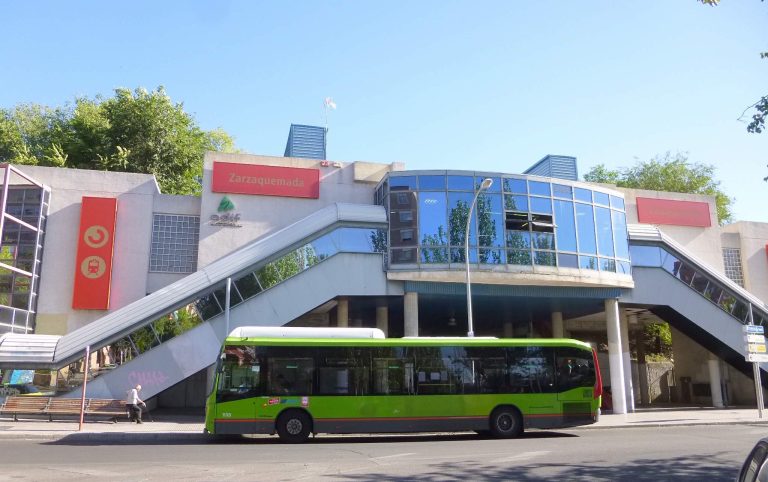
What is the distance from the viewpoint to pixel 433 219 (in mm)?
25062

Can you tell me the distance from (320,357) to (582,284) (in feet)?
46.0

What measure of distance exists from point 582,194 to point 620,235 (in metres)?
2.82

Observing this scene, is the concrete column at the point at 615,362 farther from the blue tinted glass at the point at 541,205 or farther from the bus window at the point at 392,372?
the bus window at the point at 392,372

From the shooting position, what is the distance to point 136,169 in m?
39.0

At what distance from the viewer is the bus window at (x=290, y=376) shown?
16641mm

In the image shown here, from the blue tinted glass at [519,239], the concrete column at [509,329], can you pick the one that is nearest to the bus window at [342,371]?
the blue tinted glass at [519,239]

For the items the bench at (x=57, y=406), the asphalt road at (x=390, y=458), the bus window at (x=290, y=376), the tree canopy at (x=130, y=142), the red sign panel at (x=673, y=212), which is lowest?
the asphalt road at (x=390, y=458)

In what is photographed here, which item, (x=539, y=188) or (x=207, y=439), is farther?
(x=539, y=188)

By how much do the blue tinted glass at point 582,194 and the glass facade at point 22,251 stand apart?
24014 millimetres

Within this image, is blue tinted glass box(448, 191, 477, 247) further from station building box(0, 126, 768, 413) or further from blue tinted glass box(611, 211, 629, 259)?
blue tinted glass box(611, 211, 629, 259)

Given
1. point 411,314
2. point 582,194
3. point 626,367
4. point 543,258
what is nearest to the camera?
point 411,314

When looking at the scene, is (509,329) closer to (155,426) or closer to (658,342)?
(658,342)

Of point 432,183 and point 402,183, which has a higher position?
point 402,183

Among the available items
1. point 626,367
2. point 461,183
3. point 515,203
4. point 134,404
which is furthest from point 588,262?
point 134,404
